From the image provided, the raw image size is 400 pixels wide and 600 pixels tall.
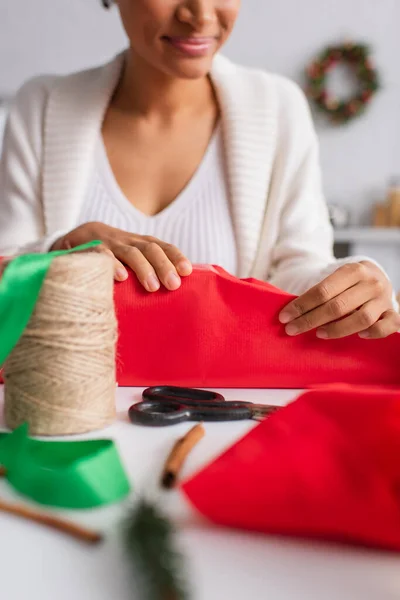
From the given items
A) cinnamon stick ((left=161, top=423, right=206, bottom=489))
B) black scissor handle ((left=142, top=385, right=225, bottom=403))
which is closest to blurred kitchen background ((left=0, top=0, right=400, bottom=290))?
black scissor handle ((left=142, top=385, right=225, bottom=403))

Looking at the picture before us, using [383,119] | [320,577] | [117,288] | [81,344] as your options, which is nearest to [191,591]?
[320,577]

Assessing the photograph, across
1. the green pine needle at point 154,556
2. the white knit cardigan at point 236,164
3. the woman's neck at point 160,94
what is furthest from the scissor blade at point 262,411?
the woman's neck at point 160,94

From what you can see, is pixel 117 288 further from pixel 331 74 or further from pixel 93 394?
pixel 331 74

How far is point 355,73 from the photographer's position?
2984mm

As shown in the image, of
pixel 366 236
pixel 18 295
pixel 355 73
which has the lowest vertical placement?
pixel 366 236

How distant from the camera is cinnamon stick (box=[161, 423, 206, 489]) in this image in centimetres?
40

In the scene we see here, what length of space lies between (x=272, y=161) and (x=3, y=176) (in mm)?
479

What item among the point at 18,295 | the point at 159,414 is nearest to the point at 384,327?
the point at 159,414

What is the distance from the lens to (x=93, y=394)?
0.49m

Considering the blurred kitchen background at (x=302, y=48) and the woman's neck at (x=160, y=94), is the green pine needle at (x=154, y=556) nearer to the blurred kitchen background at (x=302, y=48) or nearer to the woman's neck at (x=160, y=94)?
the woman's neck at (x=160, y=94)

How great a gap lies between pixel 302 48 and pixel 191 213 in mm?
2168

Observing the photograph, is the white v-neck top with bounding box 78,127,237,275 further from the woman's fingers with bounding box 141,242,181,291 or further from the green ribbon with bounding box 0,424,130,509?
the green ribbon with bounding box 0,424,130,509

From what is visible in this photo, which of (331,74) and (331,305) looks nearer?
(331,305)

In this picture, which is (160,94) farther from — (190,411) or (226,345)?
(190,411)
